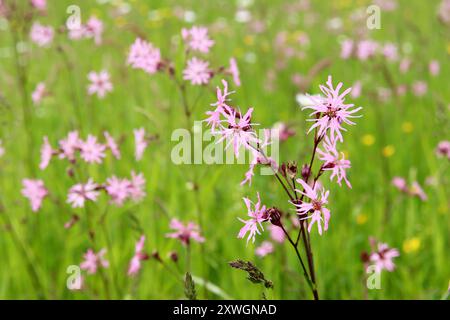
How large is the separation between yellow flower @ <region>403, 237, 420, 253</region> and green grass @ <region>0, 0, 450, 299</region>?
0.01m

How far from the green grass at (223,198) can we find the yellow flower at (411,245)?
0.01 metres

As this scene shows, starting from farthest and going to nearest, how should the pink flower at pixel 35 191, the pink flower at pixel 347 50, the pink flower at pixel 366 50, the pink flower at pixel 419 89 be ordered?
the pink flower at pixel 419 89 < the pink flower at pixel 347 50 < the pink flower at pixel 366 50 < the pink flower at pixel 35 191

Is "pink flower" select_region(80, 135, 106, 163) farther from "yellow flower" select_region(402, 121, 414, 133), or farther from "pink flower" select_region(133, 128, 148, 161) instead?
"yellow flower" select_region(402, 121, 414, 133)

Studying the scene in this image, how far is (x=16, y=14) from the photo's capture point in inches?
Result: 90.3

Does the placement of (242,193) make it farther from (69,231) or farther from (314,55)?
(314,55)

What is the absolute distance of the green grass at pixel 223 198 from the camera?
201cm

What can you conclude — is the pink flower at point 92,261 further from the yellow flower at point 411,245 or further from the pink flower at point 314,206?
the yellow flower at point 411,245

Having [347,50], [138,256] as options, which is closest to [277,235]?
[138,256]

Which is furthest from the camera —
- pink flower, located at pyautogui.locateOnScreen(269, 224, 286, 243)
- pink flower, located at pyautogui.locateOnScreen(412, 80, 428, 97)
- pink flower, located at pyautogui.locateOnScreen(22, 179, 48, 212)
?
pink flower, located at pyautogui.locateOnScreen(412, 80, 428, 97)

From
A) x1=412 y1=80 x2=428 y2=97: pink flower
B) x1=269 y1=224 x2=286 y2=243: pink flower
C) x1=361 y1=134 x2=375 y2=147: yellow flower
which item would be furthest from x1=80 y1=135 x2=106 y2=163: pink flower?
x1=412 y1=80 x2=428 y2=97: pink flower

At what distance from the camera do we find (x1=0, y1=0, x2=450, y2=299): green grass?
2008mm

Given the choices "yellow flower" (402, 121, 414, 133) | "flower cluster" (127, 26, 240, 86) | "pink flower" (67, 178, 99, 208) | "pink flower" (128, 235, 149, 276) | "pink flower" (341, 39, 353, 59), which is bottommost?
"pink flower" (128, 235, 149, 276)

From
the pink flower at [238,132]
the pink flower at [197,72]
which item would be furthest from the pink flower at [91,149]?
the pink flower at [238,132]
